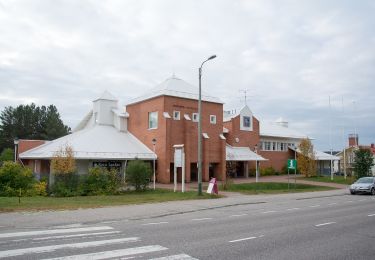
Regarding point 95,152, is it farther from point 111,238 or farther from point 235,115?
point 111,238

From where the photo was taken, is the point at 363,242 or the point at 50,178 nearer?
the point at 363,242

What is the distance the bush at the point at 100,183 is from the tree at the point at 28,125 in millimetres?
43936

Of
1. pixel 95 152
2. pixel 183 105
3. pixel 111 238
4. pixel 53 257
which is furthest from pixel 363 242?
pixel 183 105

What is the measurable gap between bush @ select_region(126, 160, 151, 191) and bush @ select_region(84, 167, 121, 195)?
49.2 inches

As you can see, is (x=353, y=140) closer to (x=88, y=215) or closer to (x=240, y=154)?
(x=240, y=154)

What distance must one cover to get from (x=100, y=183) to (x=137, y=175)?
9.04ft

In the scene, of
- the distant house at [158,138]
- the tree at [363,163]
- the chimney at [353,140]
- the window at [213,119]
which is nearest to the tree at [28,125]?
the distant house at [158,138]

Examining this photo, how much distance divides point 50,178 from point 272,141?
36.5m

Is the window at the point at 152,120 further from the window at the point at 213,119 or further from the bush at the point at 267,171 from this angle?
the bush at the point at 267,171

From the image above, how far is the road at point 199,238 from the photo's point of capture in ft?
28.1

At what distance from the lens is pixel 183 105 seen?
39281mm

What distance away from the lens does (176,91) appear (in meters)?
39.2

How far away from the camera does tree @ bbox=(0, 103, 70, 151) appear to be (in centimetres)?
6675

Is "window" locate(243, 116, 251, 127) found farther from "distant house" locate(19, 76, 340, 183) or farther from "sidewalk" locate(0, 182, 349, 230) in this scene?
"sidewalk" locate(0, 182, 349, 230)
